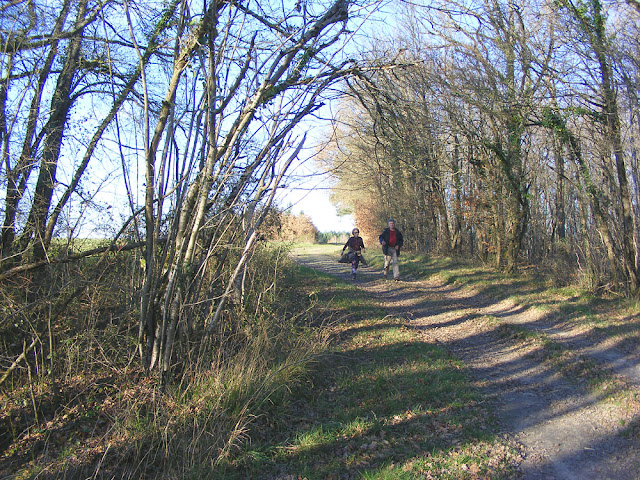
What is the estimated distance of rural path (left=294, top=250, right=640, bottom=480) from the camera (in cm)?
374

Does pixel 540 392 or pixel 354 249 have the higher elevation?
pixel 354 249

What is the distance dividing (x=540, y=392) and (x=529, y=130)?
32.3 ft

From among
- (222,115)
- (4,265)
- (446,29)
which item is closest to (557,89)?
(446,29)

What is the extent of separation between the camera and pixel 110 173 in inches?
199

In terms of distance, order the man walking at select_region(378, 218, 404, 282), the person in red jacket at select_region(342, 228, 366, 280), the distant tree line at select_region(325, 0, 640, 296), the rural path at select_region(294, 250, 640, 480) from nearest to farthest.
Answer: the rural path at select_region(294, 250, 640, 480), the distant tree line at select_region(325, 0, 640, 296), the man walking at select_region(378, 218, 404, 282), the person in red jacket at select_region(342, 228, 366, 280)

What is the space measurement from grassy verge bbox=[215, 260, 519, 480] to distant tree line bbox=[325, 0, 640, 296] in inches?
109

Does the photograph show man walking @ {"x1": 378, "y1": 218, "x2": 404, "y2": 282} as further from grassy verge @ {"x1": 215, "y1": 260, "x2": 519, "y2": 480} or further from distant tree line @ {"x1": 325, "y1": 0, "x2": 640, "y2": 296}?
grassy verge @ {"x1": 215, "y1": 260, "x2": 519, "y2": 480}

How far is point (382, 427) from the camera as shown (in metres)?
4.43

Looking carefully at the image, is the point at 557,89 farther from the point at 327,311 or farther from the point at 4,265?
the point at 4,265

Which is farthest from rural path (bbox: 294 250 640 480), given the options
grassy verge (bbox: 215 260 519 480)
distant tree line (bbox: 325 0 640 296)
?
distant tree line (bbox: 325 0 640 296)

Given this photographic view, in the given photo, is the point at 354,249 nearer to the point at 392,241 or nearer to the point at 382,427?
the point at 392,241

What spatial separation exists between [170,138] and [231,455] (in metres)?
3.30

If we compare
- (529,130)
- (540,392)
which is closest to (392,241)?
(529,130)

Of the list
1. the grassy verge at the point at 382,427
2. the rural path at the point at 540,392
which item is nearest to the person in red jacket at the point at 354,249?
the rural path at the point at 540,392
